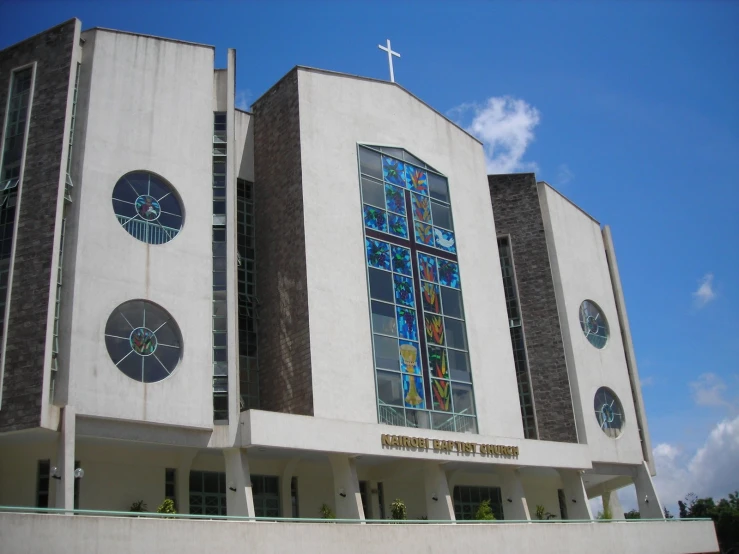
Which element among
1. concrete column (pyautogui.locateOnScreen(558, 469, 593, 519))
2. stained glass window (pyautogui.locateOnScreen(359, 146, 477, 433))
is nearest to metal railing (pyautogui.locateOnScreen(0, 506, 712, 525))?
concrete column (pyautogui.locateOnScreen(558, 469, 593, 519))

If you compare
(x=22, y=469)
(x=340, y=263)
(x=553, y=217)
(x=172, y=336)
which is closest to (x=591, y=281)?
(x=553, y=217)

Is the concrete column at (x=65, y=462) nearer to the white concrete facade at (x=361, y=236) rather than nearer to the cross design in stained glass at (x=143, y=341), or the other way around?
the cross design in stained glass at (x=143, y=341)

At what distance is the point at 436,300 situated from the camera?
32.3 metres

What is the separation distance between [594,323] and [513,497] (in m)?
11.4

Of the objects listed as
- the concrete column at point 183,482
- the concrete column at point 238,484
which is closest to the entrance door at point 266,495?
the concrete column at point 183,482

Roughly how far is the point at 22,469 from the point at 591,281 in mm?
26953

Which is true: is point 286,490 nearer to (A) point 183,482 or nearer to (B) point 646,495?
(A) point 183,482

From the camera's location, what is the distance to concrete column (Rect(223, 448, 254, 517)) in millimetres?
23781

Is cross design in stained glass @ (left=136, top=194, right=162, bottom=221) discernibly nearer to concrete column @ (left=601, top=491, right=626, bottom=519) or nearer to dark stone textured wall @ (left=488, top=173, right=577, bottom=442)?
dark stone textured wall @ (left=488, top=173, right=577, bottom=442)

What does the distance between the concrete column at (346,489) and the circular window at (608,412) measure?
14559mm

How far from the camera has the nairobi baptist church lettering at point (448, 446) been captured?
27.5 meters

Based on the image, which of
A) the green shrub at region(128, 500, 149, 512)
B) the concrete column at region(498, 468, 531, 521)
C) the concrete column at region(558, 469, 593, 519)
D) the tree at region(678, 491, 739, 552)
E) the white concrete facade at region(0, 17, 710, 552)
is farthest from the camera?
the tree at region(678, 491, 739, 552)

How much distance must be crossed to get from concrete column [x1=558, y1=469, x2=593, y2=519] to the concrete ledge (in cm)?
171

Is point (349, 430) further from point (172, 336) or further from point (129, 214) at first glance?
point (129, 214)
